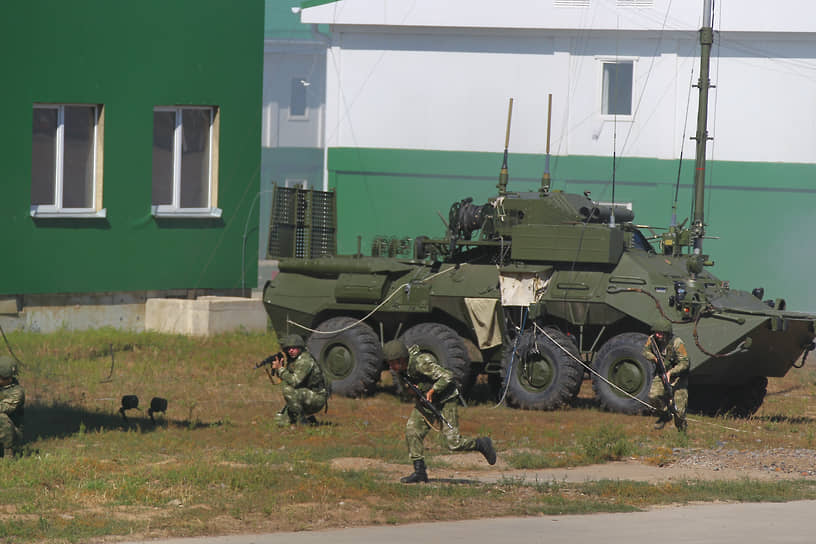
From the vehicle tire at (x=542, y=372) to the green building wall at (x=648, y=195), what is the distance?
9585 millimetres

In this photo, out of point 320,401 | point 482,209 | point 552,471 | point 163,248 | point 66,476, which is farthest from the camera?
point 163,248

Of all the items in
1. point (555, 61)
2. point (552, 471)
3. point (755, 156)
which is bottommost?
point (552, 471)

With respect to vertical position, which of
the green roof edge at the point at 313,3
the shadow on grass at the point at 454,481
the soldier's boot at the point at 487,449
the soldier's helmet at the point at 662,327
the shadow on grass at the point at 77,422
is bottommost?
the shadow on grass at the point at 77,422

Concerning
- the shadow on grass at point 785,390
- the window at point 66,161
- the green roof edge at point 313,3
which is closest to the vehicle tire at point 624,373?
the shadow on grass at point 785,390

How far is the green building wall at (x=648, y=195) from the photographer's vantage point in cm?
2681

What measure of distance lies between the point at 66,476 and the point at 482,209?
8.47 metres

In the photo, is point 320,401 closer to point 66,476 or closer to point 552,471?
point 552,471

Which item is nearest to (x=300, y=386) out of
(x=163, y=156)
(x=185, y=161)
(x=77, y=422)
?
(x=77, y=422)

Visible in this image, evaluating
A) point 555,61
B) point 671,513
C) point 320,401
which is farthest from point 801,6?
point 671,513

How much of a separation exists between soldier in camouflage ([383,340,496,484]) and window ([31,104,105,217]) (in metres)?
10.6

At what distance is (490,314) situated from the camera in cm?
1744

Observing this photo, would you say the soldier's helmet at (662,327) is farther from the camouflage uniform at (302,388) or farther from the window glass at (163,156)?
the window glass at (163,156)

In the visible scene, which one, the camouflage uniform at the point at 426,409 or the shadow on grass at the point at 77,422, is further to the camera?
the shadow on grass at the point at 77,422

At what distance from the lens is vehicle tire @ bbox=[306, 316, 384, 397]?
1800cm
